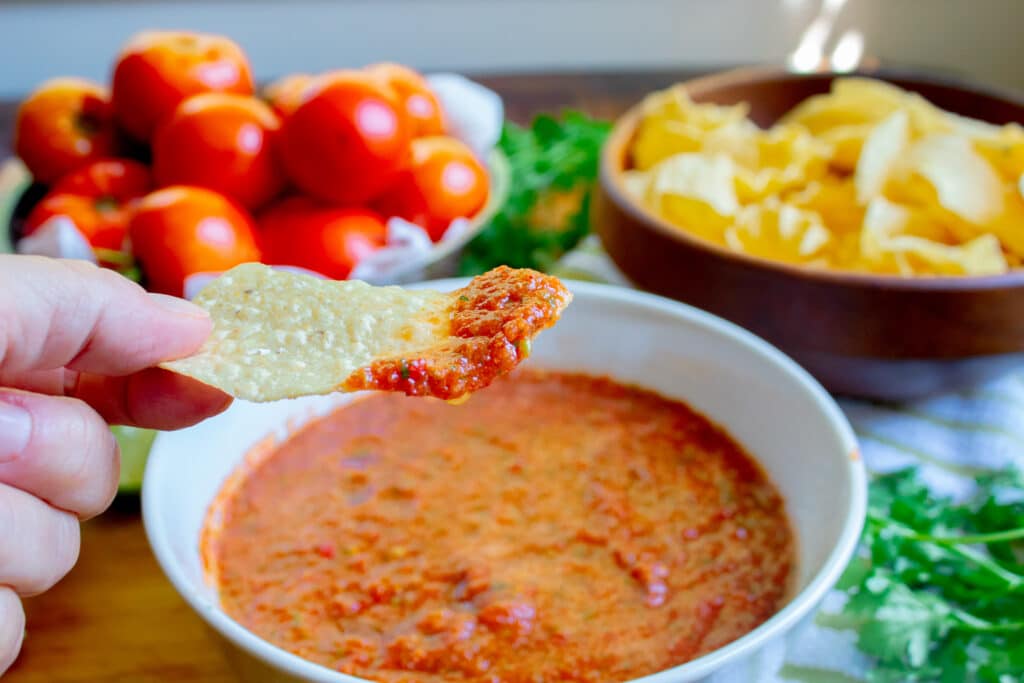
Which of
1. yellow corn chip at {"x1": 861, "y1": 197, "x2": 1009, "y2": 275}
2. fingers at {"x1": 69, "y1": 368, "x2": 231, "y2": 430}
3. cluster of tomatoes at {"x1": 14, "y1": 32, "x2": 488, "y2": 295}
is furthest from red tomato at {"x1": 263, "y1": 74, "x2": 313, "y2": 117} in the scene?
yellow corn chip at {"x1": 861, "y1": 197, "x2": 1009, "y2": 275}

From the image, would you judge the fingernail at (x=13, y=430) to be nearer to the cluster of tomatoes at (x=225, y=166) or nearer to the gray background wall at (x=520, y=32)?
the cluster of tomatoes at (x=225, y=166)

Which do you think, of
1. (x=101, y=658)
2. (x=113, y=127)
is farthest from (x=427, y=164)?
(x=101, y=658)

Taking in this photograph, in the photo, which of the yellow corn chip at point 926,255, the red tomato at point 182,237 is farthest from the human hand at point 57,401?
the yellow corn chip at point 926,255

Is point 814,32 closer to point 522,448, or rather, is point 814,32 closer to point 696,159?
point 696,159

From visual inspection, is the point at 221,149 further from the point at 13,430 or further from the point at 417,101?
the point at 13,430

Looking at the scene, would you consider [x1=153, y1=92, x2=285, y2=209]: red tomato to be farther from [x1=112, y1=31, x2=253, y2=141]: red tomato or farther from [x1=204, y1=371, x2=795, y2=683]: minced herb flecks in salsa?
[x1=204, y1=371, x2=795, y2=683]: minced herb flecks in salsa
